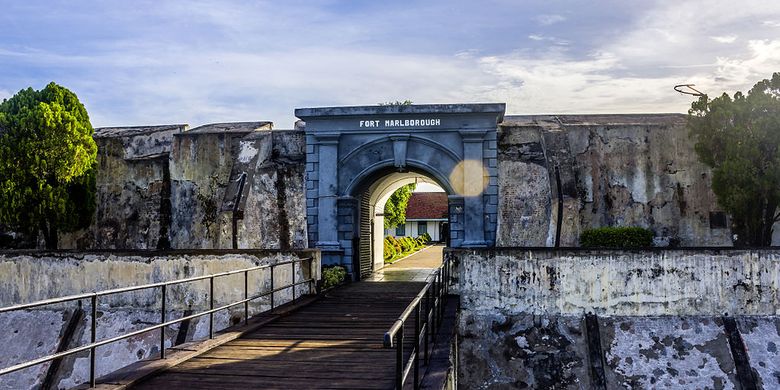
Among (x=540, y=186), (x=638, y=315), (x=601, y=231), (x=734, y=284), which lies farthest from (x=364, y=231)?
(x=734, y=284)

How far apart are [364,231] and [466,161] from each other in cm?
333

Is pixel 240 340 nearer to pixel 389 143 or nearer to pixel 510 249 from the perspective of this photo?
pixel 510 249

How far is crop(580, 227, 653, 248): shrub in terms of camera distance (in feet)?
51.0

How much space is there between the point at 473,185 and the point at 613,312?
4.40 m

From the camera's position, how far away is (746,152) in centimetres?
1502

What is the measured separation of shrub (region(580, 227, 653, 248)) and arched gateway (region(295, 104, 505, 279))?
2.32 m

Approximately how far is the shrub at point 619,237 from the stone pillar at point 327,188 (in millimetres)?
5948

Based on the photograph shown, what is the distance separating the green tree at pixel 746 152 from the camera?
49.0 feet

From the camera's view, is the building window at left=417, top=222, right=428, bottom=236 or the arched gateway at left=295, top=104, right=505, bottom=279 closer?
the arched gateway at left=295, top=104, right=505, bottom=279

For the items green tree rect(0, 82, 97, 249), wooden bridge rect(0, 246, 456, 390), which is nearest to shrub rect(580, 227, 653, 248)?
wooden bridge rect(0, 246, 456, 390)

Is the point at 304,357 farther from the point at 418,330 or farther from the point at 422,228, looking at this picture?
the point at 422,228

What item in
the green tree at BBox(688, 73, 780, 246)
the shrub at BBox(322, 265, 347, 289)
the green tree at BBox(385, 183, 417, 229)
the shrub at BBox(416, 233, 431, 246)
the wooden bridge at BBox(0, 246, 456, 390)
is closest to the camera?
the wooden bridge at BBox(0, 246, 456, 390)

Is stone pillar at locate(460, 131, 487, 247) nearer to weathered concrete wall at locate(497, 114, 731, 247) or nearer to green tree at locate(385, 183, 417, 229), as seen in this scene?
weathered concrete wall at locate(497, 114, 731, 247)

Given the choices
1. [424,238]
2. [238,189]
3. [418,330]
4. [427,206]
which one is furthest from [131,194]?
[427,206]
